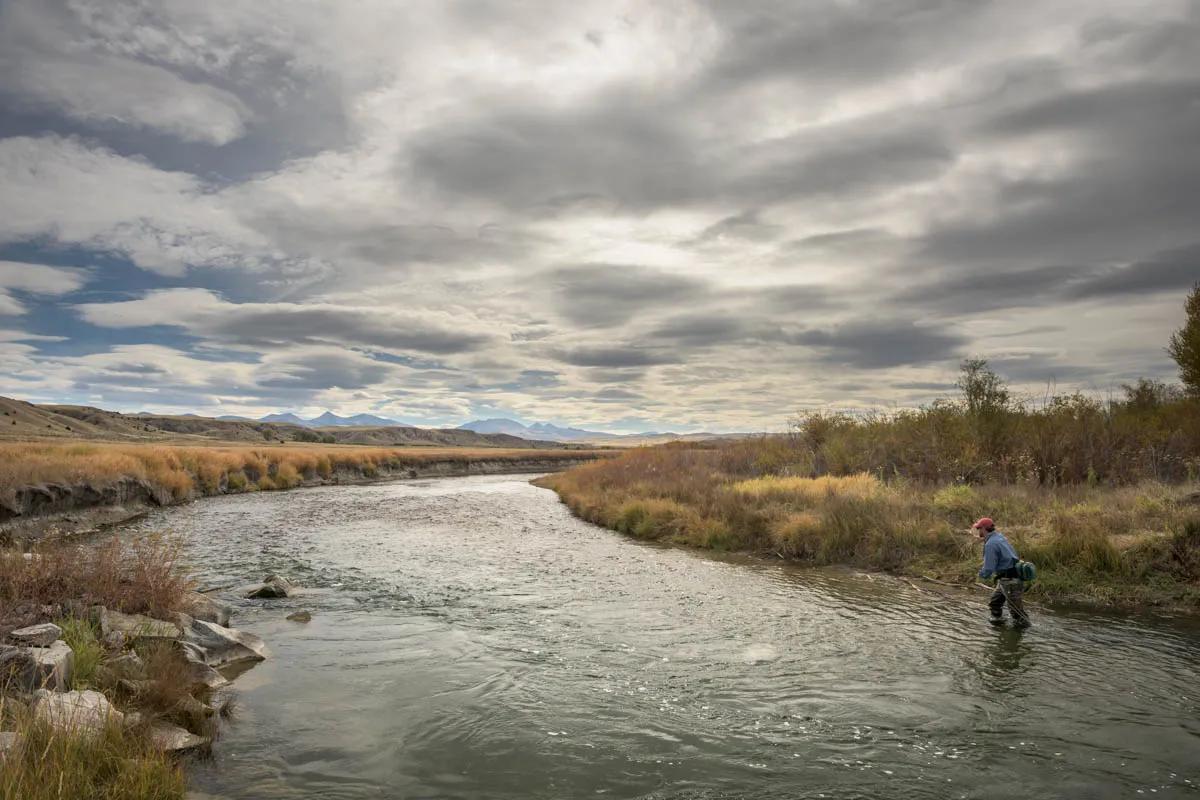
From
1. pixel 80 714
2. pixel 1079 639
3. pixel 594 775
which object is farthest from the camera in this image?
pixel 1079 639

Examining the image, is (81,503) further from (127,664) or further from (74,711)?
(74,711)

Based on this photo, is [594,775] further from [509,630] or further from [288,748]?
[509,630]

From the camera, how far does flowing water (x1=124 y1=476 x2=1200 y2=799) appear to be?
23.7 ft

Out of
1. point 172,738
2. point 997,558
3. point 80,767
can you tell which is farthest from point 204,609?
point 997,558

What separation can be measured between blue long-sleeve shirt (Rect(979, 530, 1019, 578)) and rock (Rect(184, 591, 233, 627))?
1436 centimetres

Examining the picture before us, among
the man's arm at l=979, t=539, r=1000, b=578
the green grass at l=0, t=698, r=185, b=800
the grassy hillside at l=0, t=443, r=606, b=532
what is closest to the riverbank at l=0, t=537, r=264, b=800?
the green grass at l=0, t=698, r=185, b=800

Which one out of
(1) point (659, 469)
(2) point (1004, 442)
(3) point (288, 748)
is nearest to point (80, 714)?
(3) point (288, 748)

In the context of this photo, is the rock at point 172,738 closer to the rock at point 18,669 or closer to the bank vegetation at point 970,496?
the rock at point 18,669

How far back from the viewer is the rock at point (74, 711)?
637 cm

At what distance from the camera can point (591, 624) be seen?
1327 cm

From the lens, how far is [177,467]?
3859 cm

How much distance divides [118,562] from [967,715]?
45.0 feet

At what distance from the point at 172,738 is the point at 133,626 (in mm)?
3730

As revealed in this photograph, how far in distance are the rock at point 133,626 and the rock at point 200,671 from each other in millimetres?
363
